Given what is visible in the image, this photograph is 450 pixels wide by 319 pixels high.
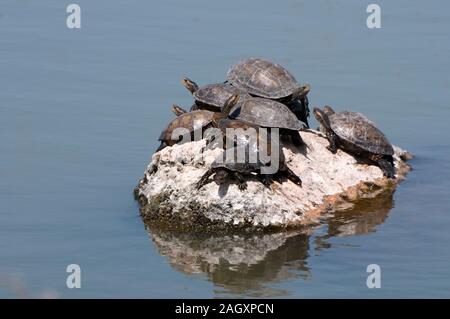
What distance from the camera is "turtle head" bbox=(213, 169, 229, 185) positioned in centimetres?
Answer: 1198

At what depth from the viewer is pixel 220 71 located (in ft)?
58.7

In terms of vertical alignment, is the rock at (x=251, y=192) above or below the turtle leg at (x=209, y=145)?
below

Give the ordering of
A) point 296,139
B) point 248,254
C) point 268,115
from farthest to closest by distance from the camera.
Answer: point 296,139
point 268,115
point 248,254

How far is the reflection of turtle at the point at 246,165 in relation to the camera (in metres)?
11.9

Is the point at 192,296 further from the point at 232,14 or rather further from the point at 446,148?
the point at 232,14

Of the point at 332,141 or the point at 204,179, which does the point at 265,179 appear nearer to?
the point at 204,179

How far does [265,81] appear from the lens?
45.4 feet

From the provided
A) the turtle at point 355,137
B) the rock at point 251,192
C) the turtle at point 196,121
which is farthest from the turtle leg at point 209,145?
the turtle at point 355,137

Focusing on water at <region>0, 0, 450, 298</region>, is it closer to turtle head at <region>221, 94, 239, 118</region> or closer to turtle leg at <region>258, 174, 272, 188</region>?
turtle leg at <region>258, 174, 272, 188</region>

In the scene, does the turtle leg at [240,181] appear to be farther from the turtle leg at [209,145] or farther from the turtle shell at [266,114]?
the turtle shell at [266,114]

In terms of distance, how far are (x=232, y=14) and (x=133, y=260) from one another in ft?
36.3

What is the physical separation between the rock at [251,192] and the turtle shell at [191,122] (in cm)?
31

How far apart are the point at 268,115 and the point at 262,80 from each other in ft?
3.41

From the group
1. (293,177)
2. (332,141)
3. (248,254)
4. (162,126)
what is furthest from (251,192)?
(162,126)
